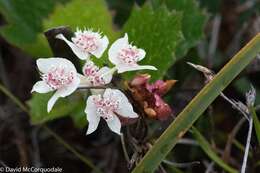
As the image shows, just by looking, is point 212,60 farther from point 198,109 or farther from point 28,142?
point 198,109

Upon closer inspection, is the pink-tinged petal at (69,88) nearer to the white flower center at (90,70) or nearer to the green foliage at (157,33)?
the white flower center at (90,70)

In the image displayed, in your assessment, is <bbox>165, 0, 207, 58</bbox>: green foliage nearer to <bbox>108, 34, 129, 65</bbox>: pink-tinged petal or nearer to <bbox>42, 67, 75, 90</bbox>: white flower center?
<bbox>108, 34, 129, 65</bbox>: pink-tinged petal

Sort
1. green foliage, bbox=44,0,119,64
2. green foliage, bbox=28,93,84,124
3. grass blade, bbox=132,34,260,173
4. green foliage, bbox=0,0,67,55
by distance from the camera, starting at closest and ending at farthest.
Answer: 1. grass blade, bbox=132,34,260,173
2. green foliage, bbox=28,93,84,124
3. green foliage, bbox=44,0,119,64
4. green foliage, bbox=0,0,67,55

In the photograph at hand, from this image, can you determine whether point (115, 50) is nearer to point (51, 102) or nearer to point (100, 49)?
point (100, 49)

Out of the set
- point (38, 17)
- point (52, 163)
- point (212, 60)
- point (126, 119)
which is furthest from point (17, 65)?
point (126, 119)

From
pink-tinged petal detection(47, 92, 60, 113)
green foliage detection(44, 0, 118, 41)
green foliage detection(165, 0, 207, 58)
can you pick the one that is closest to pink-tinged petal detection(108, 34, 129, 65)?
pink-tinged petal detection(47, 92, 60, 113)

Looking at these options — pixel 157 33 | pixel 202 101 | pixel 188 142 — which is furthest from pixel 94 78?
pixel 188 142
